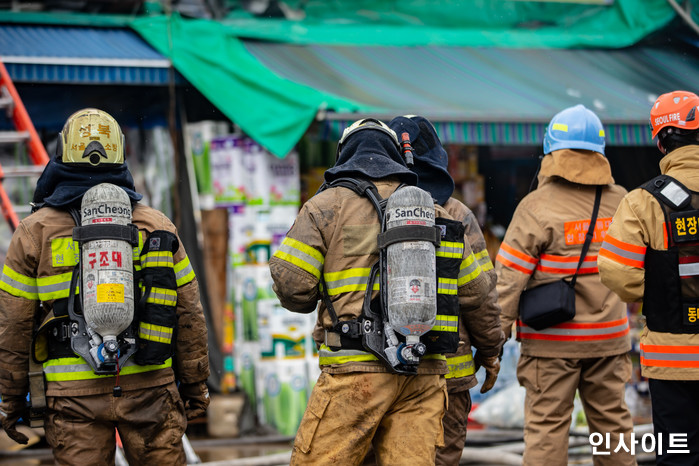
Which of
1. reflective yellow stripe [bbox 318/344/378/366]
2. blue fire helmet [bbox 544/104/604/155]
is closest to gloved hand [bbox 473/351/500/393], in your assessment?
reflective yellow stripe [bbox 318/344/378/366]

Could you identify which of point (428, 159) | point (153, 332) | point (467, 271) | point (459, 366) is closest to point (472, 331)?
point (459, 366)

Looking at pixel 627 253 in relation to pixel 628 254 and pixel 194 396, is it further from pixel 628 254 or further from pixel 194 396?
pixel 194 396

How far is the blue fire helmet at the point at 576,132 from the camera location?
5.47m

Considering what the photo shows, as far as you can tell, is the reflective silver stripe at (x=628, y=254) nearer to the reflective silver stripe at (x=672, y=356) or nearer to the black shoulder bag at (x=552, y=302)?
the reflective silver stripe at (x=672, y=356)

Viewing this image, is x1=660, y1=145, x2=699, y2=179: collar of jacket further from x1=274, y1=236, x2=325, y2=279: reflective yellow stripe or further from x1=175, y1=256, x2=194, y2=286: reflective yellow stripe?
x1=175, y1=256, x2=194, y2=286: reflective yellow stripe

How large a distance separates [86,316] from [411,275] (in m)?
1.36

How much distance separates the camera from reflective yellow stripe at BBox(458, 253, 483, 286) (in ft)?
13.5

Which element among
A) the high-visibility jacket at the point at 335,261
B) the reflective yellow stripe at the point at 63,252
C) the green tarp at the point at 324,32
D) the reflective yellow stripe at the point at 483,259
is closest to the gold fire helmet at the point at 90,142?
the reflective yellow stripe at the point at 63,252

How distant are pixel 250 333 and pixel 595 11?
503 cm

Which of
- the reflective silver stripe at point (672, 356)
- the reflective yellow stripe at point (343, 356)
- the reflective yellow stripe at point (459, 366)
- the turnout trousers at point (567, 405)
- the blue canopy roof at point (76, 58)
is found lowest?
the turnout trousers at point (567, 405)

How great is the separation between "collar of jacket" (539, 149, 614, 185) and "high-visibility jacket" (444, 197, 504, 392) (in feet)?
2.89

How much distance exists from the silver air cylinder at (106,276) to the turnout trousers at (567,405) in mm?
2492

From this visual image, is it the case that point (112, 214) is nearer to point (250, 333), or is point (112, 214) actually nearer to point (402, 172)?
point (402, 172)

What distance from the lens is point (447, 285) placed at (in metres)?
3.85
